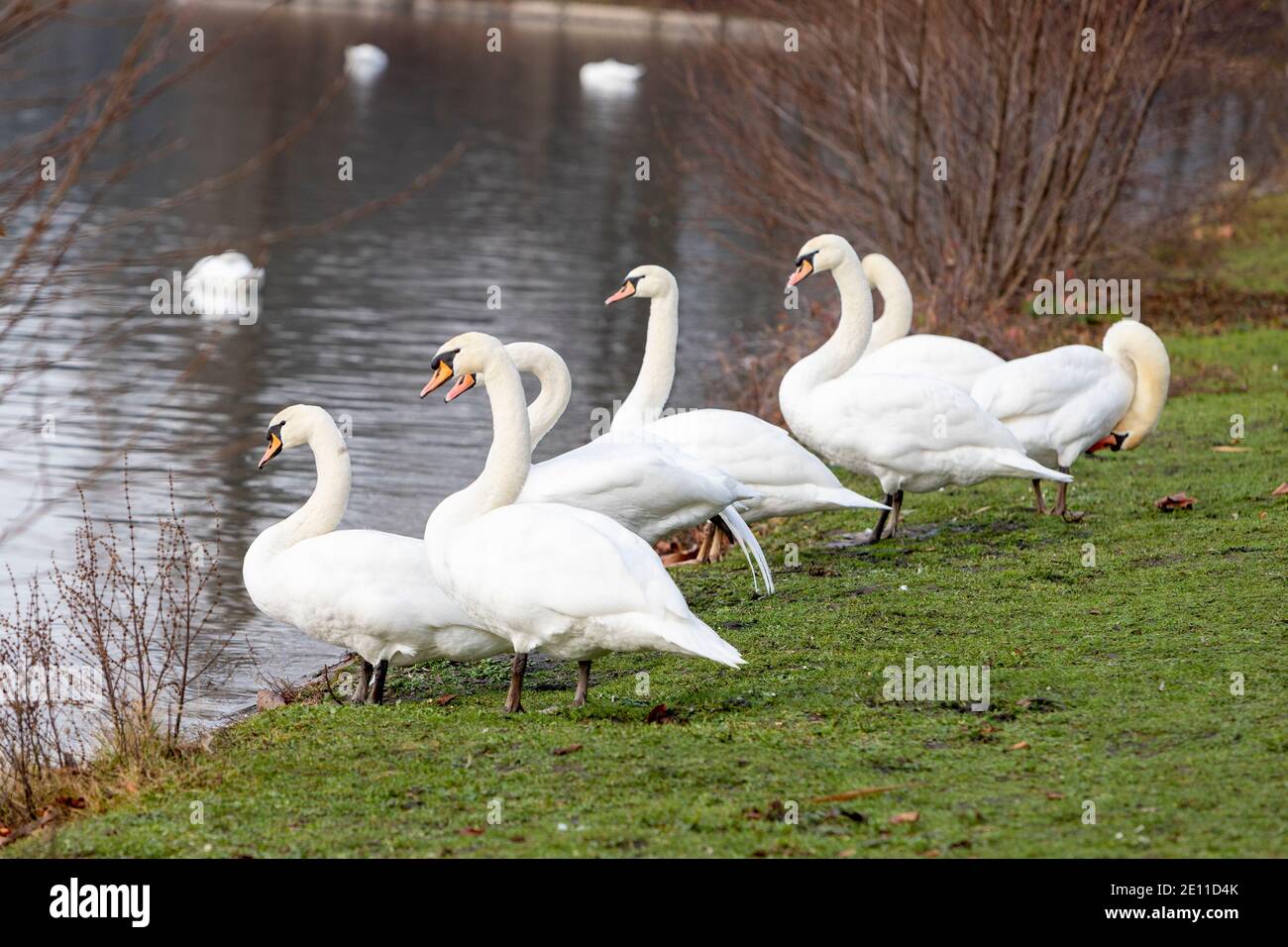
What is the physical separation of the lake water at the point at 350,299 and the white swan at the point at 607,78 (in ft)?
13.9

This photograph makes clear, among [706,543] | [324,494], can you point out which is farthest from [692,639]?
[706,543]

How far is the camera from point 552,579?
6.12 meters

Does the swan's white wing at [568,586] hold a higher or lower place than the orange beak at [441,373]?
lower

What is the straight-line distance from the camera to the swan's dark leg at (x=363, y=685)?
285 inches

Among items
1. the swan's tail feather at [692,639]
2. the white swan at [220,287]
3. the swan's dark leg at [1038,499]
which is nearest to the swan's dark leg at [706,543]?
the swan's dark leg at [1038,499]

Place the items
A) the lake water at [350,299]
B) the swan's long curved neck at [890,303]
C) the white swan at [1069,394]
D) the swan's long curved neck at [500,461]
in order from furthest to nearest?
the swan's long curved neck at [890,303] < the lake water at [350,299] < the white swan at [1069,394] < the swan's long curved neck at [500,461]

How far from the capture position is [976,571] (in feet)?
28.3

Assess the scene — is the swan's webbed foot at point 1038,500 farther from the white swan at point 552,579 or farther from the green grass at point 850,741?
the white swan at point 552,579

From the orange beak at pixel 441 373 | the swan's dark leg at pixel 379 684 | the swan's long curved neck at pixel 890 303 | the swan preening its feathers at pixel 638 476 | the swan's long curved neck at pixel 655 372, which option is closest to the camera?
the swan preening its feathers at pixel 638 476

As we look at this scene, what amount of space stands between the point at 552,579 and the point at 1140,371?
5527mm

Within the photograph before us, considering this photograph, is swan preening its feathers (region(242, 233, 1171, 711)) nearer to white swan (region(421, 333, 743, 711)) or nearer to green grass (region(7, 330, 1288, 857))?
white swan (region(421, 333, 743, 711))

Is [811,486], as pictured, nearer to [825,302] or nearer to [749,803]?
[749,803]

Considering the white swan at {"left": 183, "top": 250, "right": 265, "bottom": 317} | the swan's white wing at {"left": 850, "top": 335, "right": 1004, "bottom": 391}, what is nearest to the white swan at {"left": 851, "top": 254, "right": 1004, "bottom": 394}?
the swan's white wing at {"left": 850, "top": 335, "right": 1004, "bottom": 391}

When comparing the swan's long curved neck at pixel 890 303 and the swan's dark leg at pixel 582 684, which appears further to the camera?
the swan's long curved neck at pixel 890 303
